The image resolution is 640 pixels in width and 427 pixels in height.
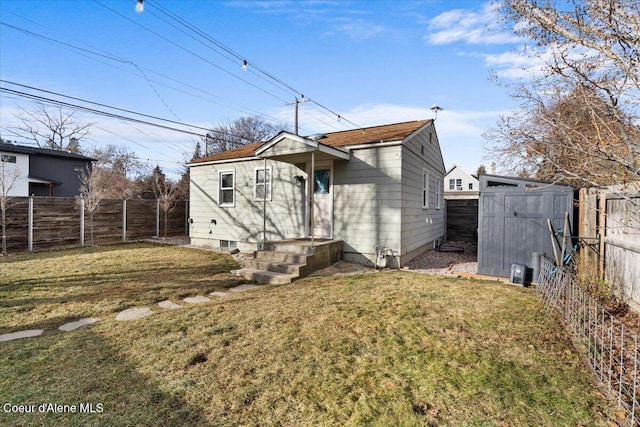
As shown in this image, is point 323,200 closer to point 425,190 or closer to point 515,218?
point 425,190

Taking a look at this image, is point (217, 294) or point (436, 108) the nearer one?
point (217, 294)

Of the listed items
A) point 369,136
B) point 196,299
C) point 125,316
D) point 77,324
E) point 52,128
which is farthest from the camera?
point 52,128

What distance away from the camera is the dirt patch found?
7.88 metres

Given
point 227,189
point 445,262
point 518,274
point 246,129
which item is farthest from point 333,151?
point 246,129

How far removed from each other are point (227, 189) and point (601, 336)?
10365mm

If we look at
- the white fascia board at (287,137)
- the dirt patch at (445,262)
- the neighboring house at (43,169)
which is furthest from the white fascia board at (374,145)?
the neighboring house at (43,169)

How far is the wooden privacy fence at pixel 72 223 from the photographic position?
10.1m

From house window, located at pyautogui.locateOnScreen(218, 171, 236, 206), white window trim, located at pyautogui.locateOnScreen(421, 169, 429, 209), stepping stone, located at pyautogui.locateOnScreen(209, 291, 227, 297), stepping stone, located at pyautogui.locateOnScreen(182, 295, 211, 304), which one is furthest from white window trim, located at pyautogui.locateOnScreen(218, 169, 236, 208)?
white window trim, located at pyautogui.locateOnScreen(421, 169, 429, 209)

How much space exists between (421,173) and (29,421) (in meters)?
9.84

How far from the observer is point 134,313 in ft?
14.8

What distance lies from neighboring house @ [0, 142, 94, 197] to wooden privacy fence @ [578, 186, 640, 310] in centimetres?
2542

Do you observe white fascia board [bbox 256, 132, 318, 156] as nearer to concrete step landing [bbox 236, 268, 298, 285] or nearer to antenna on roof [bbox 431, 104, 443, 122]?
concrete step landing [bbox 236, 268, 298, 285]

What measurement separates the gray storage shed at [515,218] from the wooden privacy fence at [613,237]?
1.50 ft

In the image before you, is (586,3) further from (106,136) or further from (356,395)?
(106,136)
